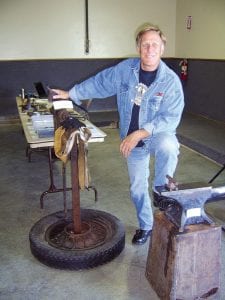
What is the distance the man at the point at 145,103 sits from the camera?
2045 mm

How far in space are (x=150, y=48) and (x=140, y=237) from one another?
1.22m

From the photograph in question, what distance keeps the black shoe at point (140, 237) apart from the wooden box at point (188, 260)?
1.93 ft

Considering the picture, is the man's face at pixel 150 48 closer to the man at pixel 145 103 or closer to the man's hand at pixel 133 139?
the man at pixel 145 103

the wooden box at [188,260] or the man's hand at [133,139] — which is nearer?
the wooden box at [188,260]

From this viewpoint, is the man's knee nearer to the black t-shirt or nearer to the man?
the man

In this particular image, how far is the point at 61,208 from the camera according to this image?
117 inches

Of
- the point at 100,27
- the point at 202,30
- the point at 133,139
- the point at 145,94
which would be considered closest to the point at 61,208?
the point at 133,139

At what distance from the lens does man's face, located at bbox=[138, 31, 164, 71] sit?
6.64 ft

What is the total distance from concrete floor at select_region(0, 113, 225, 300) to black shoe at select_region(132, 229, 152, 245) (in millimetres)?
44

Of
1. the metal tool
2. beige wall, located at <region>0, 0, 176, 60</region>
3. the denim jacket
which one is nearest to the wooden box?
the metal tool

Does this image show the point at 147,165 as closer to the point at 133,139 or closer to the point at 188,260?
the point at 133,139

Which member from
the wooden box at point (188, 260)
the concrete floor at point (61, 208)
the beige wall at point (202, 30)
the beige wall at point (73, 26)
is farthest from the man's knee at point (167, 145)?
the beige wall at point (73, 26)

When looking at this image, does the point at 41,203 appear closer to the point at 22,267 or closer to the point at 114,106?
the point at 22,267

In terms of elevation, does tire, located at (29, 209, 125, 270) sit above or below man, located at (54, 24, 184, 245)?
below
